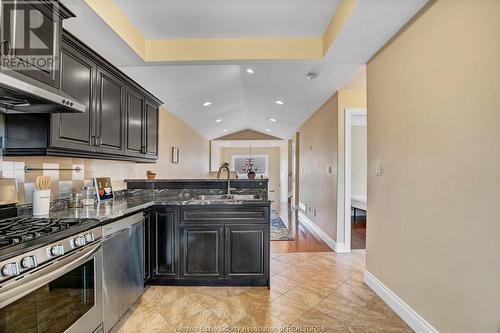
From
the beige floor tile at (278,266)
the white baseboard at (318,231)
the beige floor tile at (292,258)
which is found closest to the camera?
the beige floor tile at (278,266)

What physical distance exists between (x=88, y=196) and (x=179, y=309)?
1348 mm

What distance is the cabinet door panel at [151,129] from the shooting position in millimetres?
3104

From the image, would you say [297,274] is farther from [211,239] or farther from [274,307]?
[211,239]

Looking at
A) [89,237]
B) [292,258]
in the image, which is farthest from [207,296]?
[292,258]

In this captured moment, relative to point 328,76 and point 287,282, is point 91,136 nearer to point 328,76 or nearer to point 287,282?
point 287,282

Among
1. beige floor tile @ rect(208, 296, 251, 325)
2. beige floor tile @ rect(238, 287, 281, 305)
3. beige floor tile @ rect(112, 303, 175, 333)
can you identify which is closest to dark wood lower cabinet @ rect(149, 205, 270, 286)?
beige floor tile @ rect(238, 287, 281, 305)

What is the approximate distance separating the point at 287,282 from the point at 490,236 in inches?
73.7

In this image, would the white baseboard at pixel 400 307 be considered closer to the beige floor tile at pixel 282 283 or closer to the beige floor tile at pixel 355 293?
the beige floor tile at pixel 355 293

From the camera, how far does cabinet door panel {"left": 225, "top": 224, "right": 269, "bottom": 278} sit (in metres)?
2.58

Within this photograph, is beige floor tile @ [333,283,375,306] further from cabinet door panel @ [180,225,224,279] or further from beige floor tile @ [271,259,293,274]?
cabinet door panel @ [180,225,224,279]

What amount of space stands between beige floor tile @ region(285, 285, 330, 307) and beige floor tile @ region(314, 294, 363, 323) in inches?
2.2

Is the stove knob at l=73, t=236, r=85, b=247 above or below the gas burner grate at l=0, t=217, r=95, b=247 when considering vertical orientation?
below

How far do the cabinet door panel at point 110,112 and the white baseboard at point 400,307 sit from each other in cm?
278

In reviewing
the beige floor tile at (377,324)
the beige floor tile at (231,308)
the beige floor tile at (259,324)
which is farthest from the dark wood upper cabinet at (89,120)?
the beige floor tile at (377,324)
